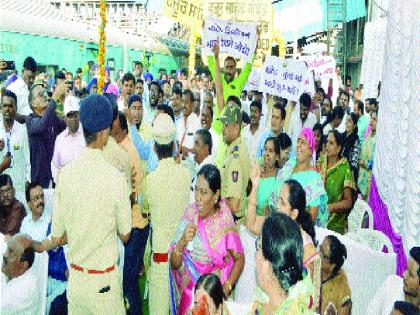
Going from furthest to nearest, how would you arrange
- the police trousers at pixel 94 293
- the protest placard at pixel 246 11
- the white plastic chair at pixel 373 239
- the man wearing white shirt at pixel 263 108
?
the protest placard at pixel 246 11 → the man wearing white shirt at pixel 263 108 → the white plastic chair at pixel 373 239 → the police trousers at pixel 94 293

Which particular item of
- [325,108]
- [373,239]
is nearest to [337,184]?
[373,239]

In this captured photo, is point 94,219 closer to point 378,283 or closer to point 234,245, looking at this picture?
point 234,245

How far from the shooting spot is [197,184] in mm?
3660

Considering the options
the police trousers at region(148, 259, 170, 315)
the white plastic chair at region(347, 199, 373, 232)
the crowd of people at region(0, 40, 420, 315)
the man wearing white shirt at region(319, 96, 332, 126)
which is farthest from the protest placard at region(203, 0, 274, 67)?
the police trousers at region(148, 259, 170, 315)

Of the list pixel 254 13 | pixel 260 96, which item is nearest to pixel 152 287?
pixel 260 96

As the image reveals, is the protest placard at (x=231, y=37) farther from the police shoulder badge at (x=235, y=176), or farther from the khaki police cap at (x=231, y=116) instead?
the police shoulder badge at (x=235, y=176)

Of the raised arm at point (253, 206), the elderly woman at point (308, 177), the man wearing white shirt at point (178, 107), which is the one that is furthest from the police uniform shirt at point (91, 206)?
the man wearing white shirt at point (178, 107)

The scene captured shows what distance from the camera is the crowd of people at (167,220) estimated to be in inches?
125

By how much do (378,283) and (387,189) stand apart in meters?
1.25

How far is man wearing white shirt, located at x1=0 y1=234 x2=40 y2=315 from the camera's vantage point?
3777 millimetres

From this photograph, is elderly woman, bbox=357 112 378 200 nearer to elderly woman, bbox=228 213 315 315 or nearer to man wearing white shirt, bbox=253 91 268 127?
man wearing white shirt, bbox=253 91 268 127

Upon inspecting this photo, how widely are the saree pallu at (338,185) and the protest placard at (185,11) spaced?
5097mm

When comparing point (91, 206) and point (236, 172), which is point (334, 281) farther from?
point (91, 206)

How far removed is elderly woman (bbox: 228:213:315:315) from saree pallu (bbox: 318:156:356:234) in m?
2.97
